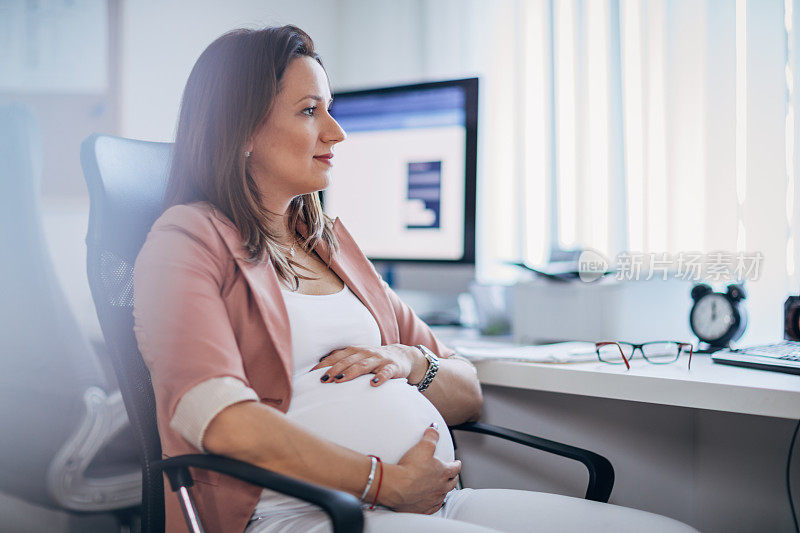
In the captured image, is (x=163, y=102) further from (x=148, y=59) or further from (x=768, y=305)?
(x=768, y=305)

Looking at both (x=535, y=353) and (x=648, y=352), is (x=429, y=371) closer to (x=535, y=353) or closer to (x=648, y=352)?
(x=535, y=353)

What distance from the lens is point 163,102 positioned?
1.92 meters

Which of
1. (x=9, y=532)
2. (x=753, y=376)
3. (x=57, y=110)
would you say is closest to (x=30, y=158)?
(x=57, y=110)

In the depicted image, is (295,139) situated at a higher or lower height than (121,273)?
higher

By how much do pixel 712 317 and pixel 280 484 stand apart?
3.40ft

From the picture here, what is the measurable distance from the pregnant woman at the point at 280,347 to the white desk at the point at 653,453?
0.22 metres

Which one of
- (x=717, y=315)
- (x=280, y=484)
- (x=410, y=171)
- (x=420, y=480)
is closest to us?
(x=280, y=484)

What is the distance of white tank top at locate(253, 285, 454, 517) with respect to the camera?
36.0 inches

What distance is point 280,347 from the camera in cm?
92

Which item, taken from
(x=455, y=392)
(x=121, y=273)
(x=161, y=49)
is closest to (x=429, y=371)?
(x=455, y=392)

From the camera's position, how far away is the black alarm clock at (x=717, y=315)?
1.32 m

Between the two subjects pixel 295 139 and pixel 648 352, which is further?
pixel 648 352

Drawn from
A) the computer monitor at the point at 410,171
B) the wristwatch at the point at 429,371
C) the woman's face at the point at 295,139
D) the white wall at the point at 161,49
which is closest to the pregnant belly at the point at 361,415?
the wristwatch at the point at 429,371

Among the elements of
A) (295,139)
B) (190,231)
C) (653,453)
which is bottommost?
(653,453)
